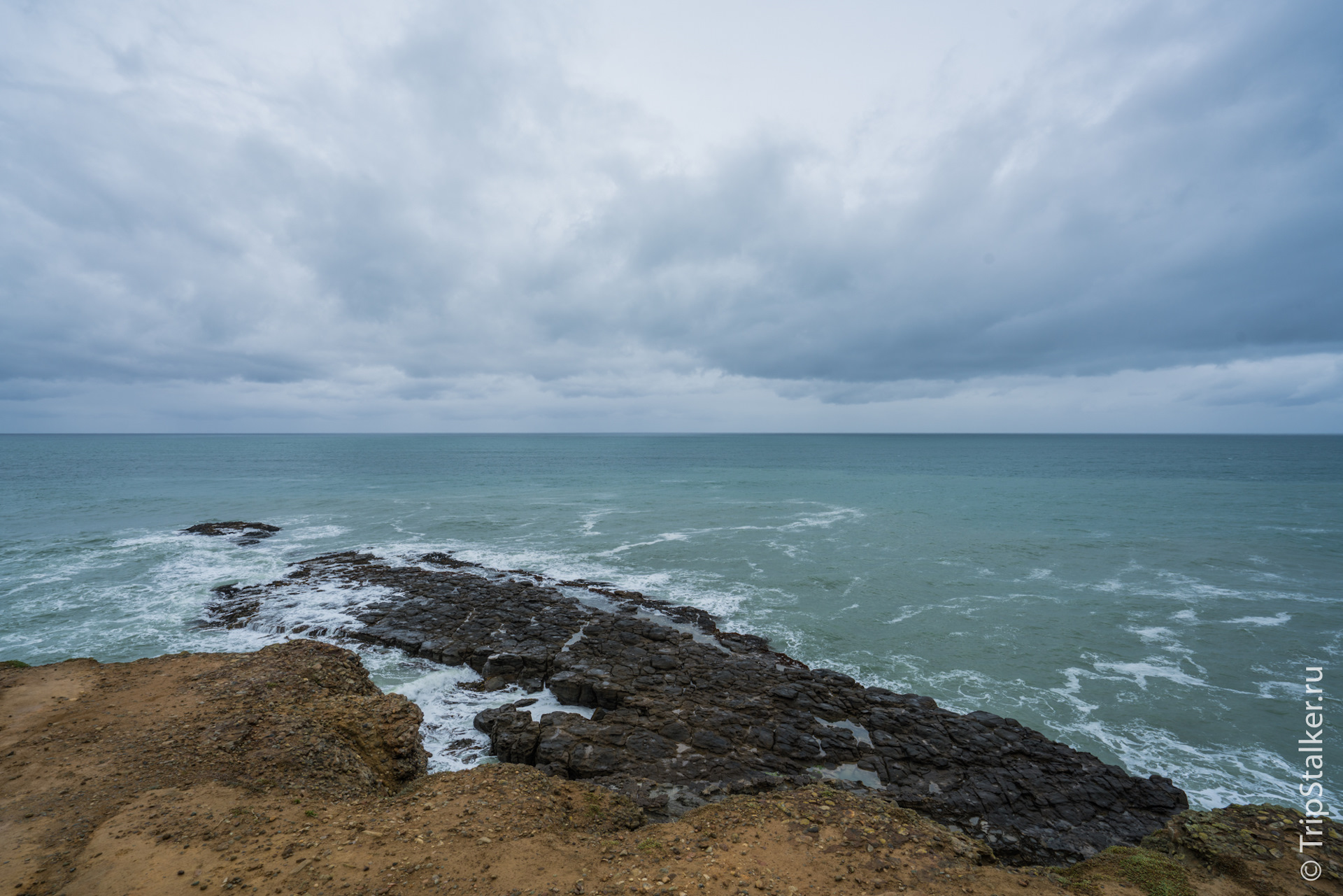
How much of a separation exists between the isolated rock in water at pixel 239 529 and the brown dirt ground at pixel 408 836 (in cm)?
3211

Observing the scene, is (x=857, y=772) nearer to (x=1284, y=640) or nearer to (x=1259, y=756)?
(x=1259, y=756)

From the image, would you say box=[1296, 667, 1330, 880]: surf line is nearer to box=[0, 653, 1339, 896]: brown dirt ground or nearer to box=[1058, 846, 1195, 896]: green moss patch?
box=[0, 653, 1339, 896]: brown dirt ground

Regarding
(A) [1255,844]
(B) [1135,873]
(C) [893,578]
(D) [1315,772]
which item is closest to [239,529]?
(C) [893,578]

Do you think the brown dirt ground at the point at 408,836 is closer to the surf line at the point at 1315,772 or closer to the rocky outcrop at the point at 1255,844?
the rocky outcrop at the point at 1255,844

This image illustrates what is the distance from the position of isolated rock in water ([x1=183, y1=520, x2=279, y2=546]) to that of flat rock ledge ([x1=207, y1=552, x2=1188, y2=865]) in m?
19.8

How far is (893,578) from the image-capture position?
2945 cm

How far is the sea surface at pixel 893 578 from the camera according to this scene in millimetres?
16953

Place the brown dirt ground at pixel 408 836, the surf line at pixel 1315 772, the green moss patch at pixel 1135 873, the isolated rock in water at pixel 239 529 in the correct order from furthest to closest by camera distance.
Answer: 1. the isolated rock in water at pixel 239 529
2. the surf line at pixel 1315 772
3. the green moss patch at pixel 1135 873
4. the brown dirt ground at pixel 408 836

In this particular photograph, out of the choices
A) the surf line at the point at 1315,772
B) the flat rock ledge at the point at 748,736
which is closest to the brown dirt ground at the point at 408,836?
the surf line at the point at 1315,772

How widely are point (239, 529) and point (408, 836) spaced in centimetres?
4295

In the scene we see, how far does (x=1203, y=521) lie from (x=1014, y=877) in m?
55.7

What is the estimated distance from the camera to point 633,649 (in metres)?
19.5

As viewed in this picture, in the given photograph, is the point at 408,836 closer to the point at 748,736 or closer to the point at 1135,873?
the point at 748,736

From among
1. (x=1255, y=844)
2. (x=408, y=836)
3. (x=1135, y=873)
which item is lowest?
(x=1135, y=873)
